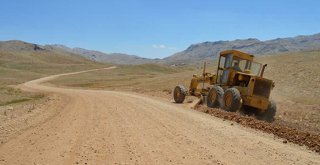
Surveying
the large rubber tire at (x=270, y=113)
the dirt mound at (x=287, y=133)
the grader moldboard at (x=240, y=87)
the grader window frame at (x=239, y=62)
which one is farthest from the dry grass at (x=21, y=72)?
the large rubber tire at (x=270, y=113)

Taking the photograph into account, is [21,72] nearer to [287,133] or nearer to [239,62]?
[239,62]

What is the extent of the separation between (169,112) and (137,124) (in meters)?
3.72

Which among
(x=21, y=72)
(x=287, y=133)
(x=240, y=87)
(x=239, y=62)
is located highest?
(x=239, y=62)

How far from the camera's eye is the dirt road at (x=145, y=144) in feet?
27.4

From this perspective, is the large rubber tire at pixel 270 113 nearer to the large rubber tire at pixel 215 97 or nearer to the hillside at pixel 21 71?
the large rubber tire at pixel 215 97

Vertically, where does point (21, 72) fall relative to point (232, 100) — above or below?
below

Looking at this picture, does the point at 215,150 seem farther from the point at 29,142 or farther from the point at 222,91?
the point at 222,91

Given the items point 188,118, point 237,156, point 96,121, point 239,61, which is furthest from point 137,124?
point 239,61

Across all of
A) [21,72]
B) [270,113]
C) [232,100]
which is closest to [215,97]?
[232,100]

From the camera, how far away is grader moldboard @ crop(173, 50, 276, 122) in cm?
1717

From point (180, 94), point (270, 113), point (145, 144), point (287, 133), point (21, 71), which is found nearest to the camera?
point (145, 144)

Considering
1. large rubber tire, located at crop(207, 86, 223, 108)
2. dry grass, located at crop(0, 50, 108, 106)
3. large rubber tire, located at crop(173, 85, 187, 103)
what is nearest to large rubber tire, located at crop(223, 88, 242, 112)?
large rubber tire, located at crop(207, 86, 223, 108)

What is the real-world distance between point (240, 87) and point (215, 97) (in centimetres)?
145

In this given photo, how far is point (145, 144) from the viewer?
9.72 m
